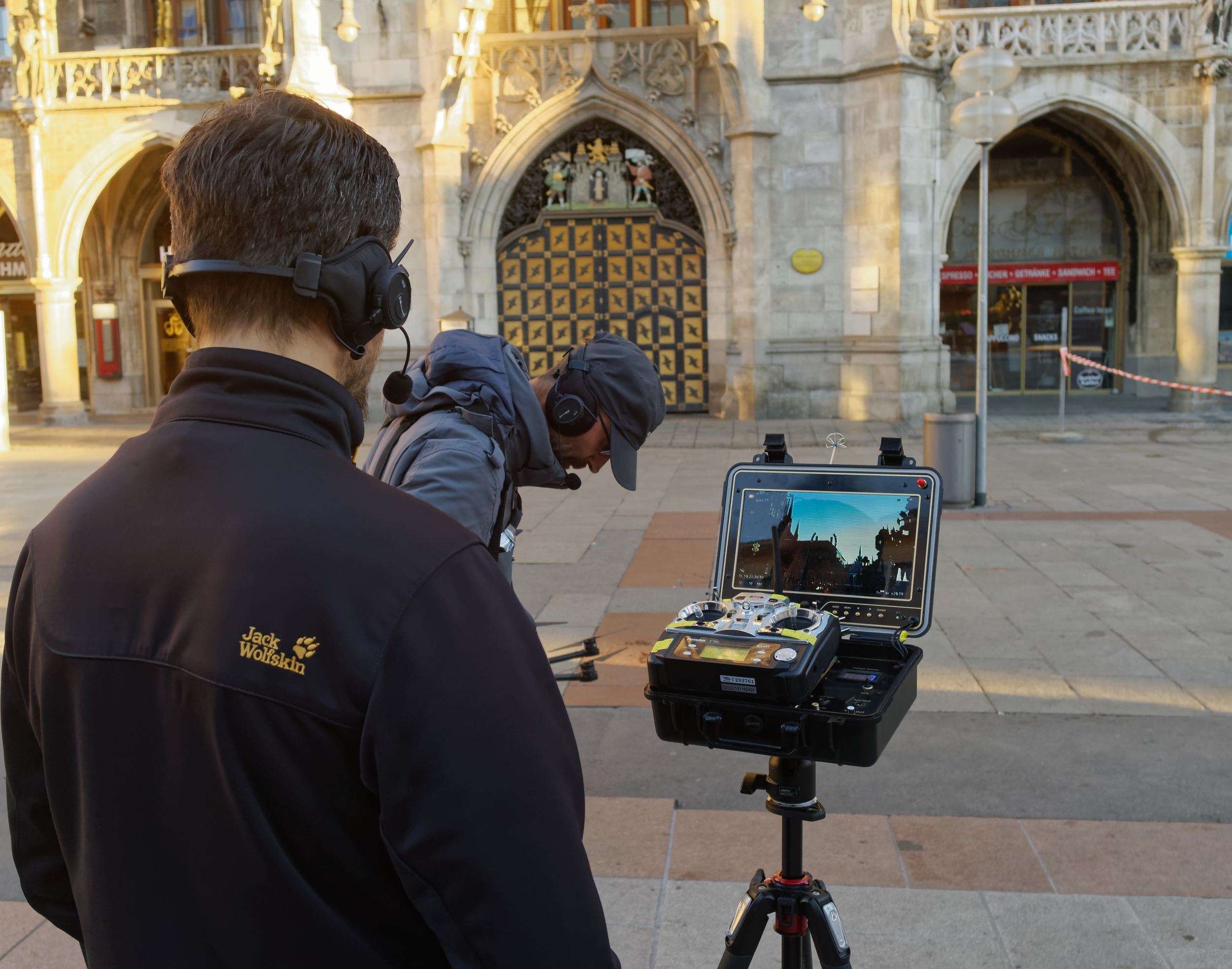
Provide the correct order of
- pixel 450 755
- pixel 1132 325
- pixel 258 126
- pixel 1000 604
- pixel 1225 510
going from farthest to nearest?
pixel 1132 325 < pixel 1225 510 < pixel 1000 604 < pixel 258 126 < pixel 450 755

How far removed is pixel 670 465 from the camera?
13594 millimetres

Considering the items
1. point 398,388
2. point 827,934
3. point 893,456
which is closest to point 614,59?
point 893,456

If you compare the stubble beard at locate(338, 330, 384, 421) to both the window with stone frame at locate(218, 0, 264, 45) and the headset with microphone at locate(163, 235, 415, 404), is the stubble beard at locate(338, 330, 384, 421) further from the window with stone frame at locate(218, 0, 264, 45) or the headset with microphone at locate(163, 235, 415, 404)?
the window with stone frame at locate(218, 0, 264, 45)

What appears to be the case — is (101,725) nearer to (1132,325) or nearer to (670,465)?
(670,465)

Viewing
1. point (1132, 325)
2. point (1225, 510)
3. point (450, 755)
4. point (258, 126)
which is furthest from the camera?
point (1132, 325)

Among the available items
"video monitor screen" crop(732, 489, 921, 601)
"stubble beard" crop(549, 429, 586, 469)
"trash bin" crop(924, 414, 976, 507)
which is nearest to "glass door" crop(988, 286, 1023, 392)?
"trash bin" crop(924, 414, 976, 507)

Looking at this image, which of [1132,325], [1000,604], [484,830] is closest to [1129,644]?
[1000,604]

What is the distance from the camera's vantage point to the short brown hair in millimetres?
1234

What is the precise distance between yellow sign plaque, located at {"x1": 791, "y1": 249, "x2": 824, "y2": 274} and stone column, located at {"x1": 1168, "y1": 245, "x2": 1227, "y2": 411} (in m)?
5.57

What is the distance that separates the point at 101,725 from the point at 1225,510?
A: 10369 mm

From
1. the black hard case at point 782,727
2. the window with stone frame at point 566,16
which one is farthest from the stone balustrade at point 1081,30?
the black hard case at point 782,727

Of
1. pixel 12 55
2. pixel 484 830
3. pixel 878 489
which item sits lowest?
pixel 484 830

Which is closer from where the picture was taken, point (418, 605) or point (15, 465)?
point (418, 605)

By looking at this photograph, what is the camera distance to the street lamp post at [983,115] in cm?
1023
